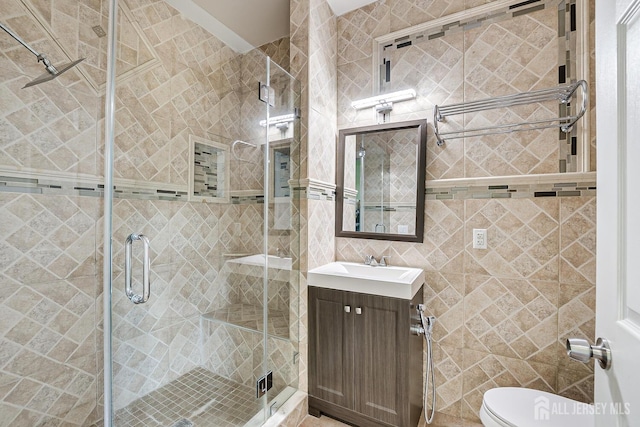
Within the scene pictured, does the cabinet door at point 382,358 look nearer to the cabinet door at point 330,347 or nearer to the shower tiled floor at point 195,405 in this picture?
the cabinet door at point 330,347

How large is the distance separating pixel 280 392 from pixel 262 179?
1.33 metres

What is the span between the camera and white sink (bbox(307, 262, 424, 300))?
5.05 ft

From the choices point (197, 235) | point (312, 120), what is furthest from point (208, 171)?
point (312, 120)

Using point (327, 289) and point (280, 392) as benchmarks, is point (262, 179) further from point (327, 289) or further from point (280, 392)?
point (280, 392)

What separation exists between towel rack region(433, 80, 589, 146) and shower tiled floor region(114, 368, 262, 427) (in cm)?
193

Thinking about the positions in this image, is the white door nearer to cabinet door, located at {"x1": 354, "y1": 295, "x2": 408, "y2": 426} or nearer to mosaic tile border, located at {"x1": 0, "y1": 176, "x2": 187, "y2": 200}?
cabinet door, located at {"x1": 354, "y1": 295, "x2": 408, "y2": 426}

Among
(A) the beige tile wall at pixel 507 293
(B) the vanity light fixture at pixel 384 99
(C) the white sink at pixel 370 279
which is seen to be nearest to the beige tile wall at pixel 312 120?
(C) the white sink at pixel 370 279

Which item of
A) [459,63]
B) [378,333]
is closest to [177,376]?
[378,333]

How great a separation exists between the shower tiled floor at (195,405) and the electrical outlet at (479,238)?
62.4 inches

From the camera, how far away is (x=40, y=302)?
1.25 meters

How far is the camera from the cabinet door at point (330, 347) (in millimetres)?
1679

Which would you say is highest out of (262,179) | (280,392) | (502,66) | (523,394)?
(502,66)

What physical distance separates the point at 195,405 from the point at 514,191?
6.90 ft

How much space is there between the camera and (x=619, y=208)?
610mm
